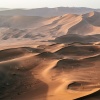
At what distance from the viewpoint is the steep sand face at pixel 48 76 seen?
6.73 m

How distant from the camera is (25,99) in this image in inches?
261

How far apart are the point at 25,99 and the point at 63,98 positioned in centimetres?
102

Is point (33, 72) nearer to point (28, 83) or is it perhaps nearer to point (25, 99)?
point (28, 83)

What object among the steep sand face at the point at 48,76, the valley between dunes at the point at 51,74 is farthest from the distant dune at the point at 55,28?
the steep sand face at the point at 48,76

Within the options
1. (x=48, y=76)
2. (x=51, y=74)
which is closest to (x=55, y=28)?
(x=51, y=74)

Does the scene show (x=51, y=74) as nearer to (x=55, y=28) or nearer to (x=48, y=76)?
(x=48, y=76)

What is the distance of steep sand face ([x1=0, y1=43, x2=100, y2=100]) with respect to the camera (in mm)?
6729

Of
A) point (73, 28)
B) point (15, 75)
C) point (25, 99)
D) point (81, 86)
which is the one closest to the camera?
point (25, 99)

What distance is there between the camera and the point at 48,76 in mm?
8383

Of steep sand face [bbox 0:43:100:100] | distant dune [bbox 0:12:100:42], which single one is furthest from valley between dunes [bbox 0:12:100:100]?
distant dune [bbox 0:12:100:42]

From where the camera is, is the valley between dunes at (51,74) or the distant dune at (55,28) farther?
the distant dune at (55,28)

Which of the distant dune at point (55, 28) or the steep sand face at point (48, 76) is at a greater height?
the steep sand face at point (48, 76)

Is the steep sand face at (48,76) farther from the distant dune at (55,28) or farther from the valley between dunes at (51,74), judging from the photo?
the distant dune at (55,28)

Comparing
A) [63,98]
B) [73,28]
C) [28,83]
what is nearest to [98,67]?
[28,83]
